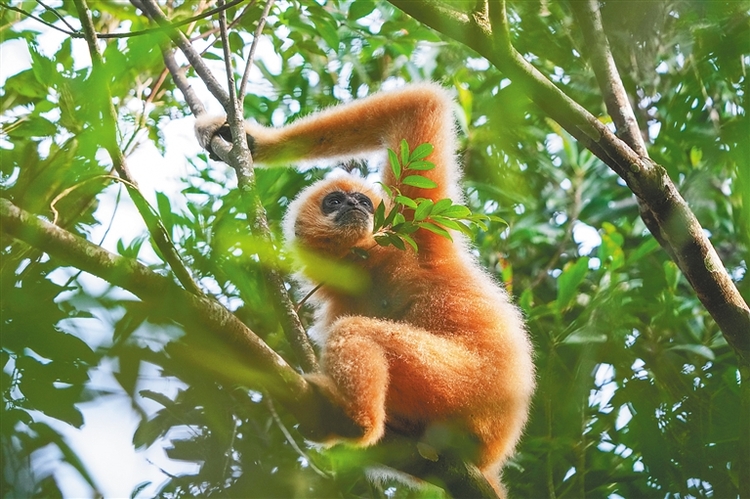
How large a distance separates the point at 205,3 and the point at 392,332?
129 inches

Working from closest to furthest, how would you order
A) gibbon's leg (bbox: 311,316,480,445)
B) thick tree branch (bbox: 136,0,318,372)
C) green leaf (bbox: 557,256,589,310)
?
thick tree branch (bbox: 136,0,318,372), gibbon's leg (bbox: 311,316,480,445), green leaf (bbox: 557,256,589,310)

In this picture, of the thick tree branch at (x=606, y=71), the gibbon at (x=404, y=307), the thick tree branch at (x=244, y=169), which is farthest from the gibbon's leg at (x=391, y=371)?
the thick tree branch at (x=606, y=71)

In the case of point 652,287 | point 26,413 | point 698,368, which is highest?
point 652,287

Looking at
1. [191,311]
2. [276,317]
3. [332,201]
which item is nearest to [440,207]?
[276,317]

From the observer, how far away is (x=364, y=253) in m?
3.87

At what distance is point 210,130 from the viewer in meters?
5.25

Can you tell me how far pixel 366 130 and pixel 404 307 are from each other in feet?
5.16

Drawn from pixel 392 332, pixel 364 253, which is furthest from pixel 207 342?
pixel 392 332

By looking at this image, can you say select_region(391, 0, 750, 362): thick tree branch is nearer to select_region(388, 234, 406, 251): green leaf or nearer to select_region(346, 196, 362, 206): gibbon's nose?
select_region(388, 234, 406, 251): green leaf

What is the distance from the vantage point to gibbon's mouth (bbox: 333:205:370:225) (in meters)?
5.38

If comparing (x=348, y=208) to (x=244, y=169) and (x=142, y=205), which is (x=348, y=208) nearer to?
(x=244, y=169)

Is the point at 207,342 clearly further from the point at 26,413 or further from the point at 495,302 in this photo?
the point at 495,302

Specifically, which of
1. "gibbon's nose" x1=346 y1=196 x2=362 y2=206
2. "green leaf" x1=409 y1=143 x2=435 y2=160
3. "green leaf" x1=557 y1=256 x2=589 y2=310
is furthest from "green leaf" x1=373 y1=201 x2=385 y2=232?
"green leaf" x1=557 y1=256 x2=589 y2=310

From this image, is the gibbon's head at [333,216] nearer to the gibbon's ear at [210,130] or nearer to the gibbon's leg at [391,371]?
the gibbon's ear at [210,130]
